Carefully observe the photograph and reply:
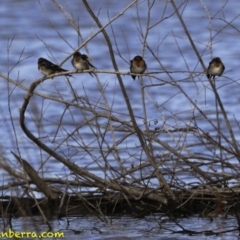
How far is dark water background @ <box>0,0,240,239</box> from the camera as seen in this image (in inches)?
345

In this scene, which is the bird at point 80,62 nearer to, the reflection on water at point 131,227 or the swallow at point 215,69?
the swallow at point 215,69

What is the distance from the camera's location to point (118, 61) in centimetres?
1412

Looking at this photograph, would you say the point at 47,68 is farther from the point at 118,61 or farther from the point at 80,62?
the point at 118,61

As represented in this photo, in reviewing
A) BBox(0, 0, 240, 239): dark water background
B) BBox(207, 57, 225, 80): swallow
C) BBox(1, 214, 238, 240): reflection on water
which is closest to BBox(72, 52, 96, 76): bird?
BBox(0, 0, 240, 239): dark water background

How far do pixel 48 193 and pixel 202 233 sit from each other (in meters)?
1.51

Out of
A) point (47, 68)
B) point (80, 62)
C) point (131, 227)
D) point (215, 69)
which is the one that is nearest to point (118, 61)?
point (80, 62)

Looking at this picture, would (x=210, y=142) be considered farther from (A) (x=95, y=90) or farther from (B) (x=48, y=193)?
(A) (x=95, y=90)

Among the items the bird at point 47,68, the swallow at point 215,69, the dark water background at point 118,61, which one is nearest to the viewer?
the swallow at point 215,69

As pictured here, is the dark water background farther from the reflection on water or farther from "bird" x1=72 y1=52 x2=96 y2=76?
"bird" x1=72 y1=52 x2=96 y2=76

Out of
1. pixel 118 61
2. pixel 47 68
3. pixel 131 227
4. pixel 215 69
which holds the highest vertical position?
pixel 118 61

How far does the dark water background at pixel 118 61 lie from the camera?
345 inches

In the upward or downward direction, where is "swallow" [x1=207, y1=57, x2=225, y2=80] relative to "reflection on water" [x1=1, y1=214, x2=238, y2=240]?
upward

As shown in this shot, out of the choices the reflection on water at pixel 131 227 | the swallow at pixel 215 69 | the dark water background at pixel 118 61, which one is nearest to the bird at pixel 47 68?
the dark water background at pixel 118 61

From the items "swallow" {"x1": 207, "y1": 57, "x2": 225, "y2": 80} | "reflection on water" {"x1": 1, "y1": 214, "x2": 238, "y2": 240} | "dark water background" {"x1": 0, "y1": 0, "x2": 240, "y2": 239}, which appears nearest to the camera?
"reflection on water" {"x1": 1, "y1": 214, "x2": 238, "y2": 240}
